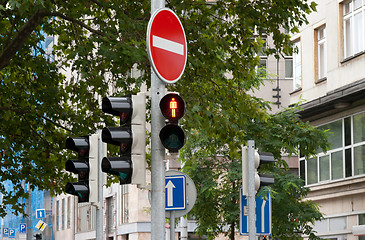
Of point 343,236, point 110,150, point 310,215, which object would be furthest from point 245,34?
point 343,236

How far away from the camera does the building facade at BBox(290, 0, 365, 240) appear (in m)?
31.6

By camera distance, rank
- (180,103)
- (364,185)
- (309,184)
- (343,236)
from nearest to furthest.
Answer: (180,103) → (364,185) → (343,236) → (309,184)

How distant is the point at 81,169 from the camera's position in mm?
10805

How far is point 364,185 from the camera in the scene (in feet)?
101

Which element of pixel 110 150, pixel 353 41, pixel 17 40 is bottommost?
pixel 110 150

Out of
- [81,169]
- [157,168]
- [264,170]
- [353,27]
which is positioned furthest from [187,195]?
[353,27]

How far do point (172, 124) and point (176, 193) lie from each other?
4000 mm

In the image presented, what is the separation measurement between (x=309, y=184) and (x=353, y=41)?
6.78 meters

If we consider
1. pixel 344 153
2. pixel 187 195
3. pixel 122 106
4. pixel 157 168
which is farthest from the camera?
pixel 344 153

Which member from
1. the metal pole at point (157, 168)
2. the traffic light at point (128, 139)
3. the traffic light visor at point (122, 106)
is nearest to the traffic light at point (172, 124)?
the metal pole at point (157, 168)

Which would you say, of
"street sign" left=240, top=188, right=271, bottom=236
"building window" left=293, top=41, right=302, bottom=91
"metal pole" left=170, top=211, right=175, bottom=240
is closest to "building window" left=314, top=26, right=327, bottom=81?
"building window" left=293, top=41, right=302, bottom=91

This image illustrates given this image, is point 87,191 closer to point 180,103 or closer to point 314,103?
point 180,103

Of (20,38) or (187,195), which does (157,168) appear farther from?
(20,38)

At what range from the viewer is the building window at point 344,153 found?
1254 inches
